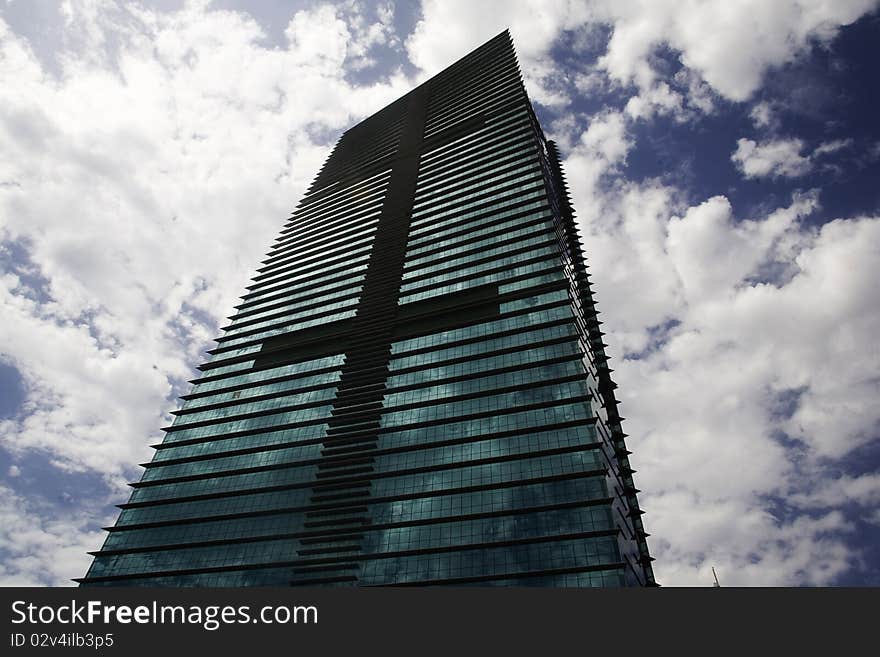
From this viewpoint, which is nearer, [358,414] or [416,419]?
[416,419]

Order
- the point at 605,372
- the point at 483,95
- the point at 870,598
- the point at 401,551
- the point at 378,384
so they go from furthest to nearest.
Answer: the point at 483,95 < the point at 605,372 < the point at 378,384 < the point at 401,551 < the point at 870,598

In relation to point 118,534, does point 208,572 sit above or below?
below

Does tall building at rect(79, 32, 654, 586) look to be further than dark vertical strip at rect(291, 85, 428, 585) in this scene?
No

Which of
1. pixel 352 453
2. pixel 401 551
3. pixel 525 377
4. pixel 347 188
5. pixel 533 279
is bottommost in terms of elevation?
pixel 401 551

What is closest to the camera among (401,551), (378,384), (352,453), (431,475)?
(401,551)

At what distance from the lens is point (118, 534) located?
282ft

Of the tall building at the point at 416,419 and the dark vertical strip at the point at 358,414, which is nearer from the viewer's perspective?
the tall building at the point at 416,419

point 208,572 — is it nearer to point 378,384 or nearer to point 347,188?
point 378,384

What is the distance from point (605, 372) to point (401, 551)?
46.5 metres

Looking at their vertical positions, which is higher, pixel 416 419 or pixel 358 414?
pixel 358 414

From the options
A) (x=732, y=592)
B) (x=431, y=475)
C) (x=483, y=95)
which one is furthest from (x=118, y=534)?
(x=483, y=95)

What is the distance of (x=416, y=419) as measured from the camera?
7950 centimetres

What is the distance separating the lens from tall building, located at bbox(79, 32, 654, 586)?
65312 mm

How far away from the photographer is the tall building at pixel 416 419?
214 ft
